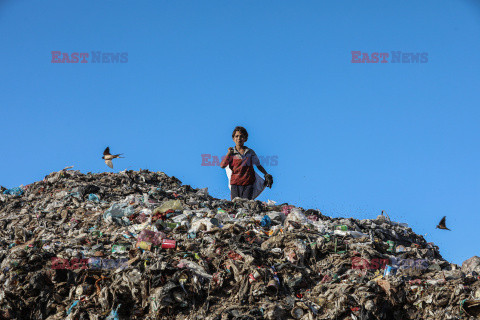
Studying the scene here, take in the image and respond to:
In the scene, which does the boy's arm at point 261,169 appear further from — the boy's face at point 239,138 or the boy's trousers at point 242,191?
the boy's face at point 239,138

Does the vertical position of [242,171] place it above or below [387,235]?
above

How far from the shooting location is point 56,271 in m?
5.97

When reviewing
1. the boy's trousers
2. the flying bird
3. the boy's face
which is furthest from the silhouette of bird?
the flying bird

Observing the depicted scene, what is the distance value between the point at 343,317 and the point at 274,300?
740mm

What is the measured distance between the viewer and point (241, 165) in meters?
8.98

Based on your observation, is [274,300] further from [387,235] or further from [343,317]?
[387,235]

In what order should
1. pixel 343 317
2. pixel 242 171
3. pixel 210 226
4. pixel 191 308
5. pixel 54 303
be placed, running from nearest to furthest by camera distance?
pixel 343 317
pixel 191 308
pixel 54 303
pixel 210 226
pixel 242 171

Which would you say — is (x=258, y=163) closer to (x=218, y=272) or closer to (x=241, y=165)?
(x=241, y=165)

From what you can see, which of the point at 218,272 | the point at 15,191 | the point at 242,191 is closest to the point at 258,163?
the point at 242,191

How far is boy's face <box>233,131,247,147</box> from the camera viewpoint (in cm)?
898

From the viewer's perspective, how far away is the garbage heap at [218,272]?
520 cm

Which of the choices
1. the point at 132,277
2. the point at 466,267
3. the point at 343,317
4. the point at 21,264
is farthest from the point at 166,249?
the point at 466,267

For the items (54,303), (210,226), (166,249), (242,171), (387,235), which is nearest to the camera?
(54,303)

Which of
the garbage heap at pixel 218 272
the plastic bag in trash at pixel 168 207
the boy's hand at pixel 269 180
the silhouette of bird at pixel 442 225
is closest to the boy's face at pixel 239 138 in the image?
the boy's hand at pixel 269 180
